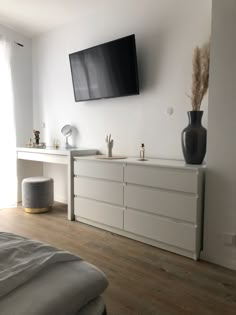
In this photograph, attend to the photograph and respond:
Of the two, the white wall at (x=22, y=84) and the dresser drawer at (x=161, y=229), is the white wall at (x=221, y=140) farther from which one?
the white wall at (x=22, y=84)

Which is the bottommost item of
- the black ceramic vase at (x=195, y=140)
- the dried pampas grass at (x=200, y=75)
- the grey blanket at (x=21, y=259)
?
the grey blanket at (x=21, y=259)

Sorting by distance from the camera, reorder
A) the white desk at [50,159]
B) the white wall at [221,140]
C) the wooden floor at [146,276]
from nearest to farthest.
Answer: the wooden floor at [146,276] < the white wall at [221,140] < the white desk at [50,159]

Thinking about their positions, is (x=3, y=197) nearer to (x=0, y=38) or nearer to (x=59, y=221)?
(x=59, y=221)

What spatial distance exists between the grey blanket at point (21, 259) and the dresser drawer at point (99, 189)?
1.48 metres

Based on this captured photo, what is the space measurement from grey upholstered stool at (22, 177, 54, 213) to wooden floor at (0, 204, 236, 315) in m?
0.57

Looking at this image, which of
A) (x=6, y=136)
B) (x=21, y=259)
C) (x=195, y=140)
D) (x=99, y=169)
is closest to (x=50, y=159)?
(x=99, y=169)

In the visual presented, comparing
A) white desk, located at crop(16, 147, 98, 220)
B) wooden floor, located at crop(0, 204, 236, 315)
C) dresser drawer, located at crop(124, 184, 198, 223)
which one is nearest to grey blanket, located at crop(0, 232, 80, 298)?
wooden floor, located at crop(0, 204, 236, 315)

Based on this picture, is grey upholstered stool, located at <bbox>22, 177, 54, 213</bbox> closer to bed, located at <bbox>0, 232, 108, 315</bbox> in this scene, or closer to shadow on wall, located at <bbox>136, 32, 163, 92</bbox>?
shadow on wall, located at <bbox>136, 32, 163, 92</bbox>

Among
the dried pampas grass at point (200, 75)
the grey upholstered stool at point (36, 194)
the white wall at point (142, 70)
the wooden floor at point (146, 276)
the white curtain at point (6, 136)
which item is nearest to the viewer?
the wooden floor at point (146, 276)

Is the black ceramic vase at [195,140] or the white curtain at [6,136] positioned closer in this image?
the black ceramic vase at [195,140]

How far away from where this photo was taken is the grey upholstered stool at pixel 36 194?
3.40 m

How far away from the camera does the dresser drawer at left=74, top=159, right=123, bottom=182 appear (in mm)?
2623

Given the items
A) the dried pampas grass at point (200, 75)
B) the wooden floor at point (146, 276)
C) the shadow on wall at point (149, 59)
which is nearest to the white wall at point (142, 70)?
the shadow on wall at point (149, 59)

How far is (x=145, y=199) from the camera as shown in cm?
241
